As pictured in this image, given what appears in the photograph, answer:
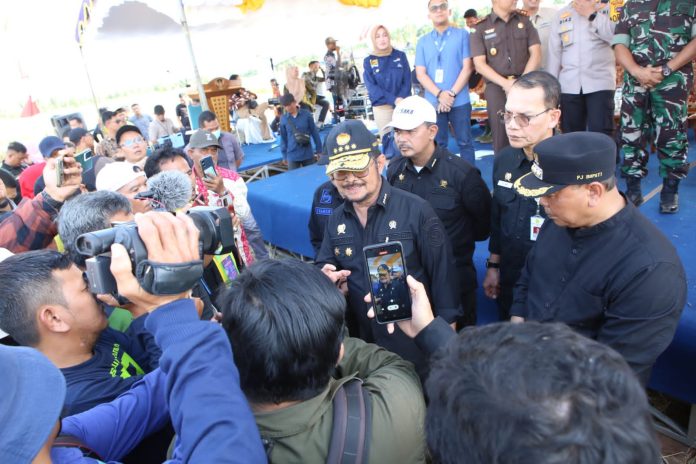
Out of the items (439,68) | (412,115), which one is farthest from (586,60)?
(412,115)

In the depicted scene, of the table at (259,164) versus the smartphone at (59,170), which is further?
the table at (259,164)

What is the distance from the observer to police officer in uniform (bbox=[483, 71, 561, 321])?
204 centimetres

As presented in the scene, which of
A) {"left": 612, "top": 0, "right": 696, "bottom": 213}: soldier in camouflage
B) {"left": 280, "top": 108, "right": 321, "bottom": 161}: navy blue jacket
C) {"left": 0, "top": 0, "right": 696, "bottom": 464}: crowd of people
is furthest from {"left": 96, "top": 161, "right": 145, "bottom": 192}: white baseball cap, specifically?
{"left": 280, "top": 108, "right": 321, "bottom": 161}: navy blue jacket

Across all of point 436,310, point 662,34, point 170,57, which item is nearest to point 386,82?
point 662,34

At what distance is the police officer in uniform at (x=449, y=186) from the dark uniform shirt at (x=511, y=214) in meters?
0.16

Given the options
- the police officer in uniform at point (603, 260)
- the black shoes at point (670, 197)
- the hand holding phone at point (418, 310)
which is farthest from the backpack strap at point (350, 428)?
the black shoes at point (670, 197)

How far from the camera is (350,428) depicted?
0.91m

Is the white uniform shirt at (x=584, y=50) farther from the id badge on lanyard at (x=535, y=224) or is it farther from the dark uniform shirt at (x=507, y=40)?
the id badge on lanyard at (x=535, y=224)

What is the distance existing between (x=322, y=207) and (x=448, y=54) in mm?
2465

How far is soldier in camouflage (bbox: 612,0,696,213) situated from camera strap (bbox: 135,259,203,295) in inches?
124

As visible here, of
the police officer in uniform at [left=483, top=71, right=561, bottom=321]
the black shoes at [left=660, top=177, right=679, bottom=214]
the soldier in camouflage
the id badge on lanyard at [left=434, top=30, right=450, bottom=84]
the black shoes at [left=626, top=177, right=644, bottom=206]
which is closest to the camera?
the police officer in uniform at [left=483, top=71, right=561, bottom=321]

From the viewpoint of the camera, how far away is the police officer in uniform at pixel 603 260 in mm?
1288

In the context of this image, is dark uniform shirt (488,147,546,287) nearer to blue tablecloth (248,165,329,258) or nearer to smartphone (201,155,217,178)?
smartphone (201,155,217,178)

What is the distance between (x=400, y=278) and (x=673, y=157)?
2427mm
